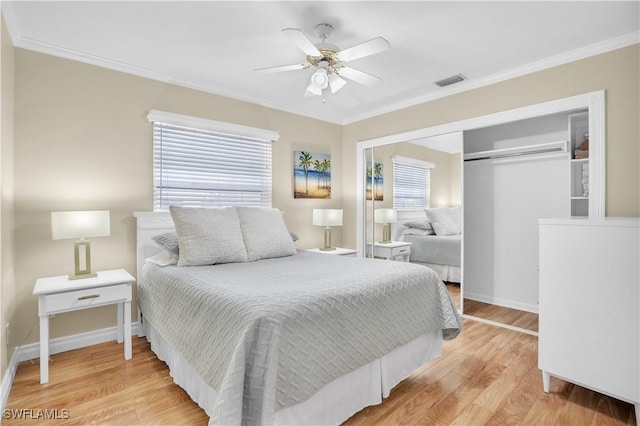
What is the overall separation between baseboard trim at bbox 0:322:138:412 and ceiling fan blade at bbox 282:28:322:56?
267 cm

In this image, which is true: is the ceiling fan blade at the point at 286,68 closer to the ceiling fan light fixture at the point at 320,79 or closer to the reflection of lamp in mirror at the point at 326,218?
the ceiling fan light fixture at the point at 320,79

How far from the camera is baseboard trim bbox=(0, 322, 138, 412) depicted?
7.24 feet

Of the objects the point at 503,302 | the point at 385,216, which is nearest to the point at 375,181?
the point at 385,216

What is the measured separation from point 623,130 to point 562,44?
791 mm

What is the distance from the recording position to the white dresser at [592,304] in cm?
177

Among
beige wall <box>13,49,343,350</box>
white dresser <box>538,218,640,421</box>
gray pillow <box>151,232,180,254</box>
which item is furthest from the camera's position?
gray pillow <box>151,232,180,254</box>

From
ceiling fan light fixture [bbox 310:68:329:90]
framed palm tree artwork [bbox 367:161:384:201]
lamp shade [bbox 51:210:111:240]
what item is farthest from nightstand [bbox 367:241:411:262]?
lamp shade [bbox 51:210:111:240]

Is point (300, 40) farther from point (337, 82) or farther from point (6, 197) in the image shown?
point (6, 197)

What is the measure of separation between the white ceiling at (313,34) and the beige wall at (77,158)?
0.54ft

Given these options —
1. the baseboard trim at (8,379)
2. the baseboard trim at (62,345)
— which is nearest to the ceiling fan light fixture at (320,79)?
the baseboard trim at (62,345)

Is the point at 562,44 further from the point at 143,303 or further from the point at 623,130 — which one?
the point at 143,303

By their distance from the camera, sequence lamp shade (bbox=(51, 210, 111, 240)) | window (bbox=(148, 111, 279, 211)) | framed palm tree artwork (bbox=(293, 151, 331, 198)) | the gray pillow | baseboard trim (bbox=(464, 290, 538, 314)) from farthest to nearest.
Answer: framed palm tree artwork (bbox=(293, 151, 331, 198)) → baseboard trim (bbox=(464, 290, 538, 314)) → window (bbox=(148, 111, 279, 211)) → the gray pillow → lamp shade (bbox=(51, 210, 111, 240))

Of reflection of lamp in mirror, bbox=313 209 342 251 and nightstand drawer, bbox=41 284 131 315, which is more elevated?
reflection of lamp in mirror, bbox=313 209 342 251

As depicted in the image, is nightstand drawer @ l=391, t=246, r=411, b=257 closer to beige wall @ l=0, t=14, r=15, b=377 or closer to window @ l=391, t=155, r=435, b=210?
window @ l=391, t=155, r=435, b=210
